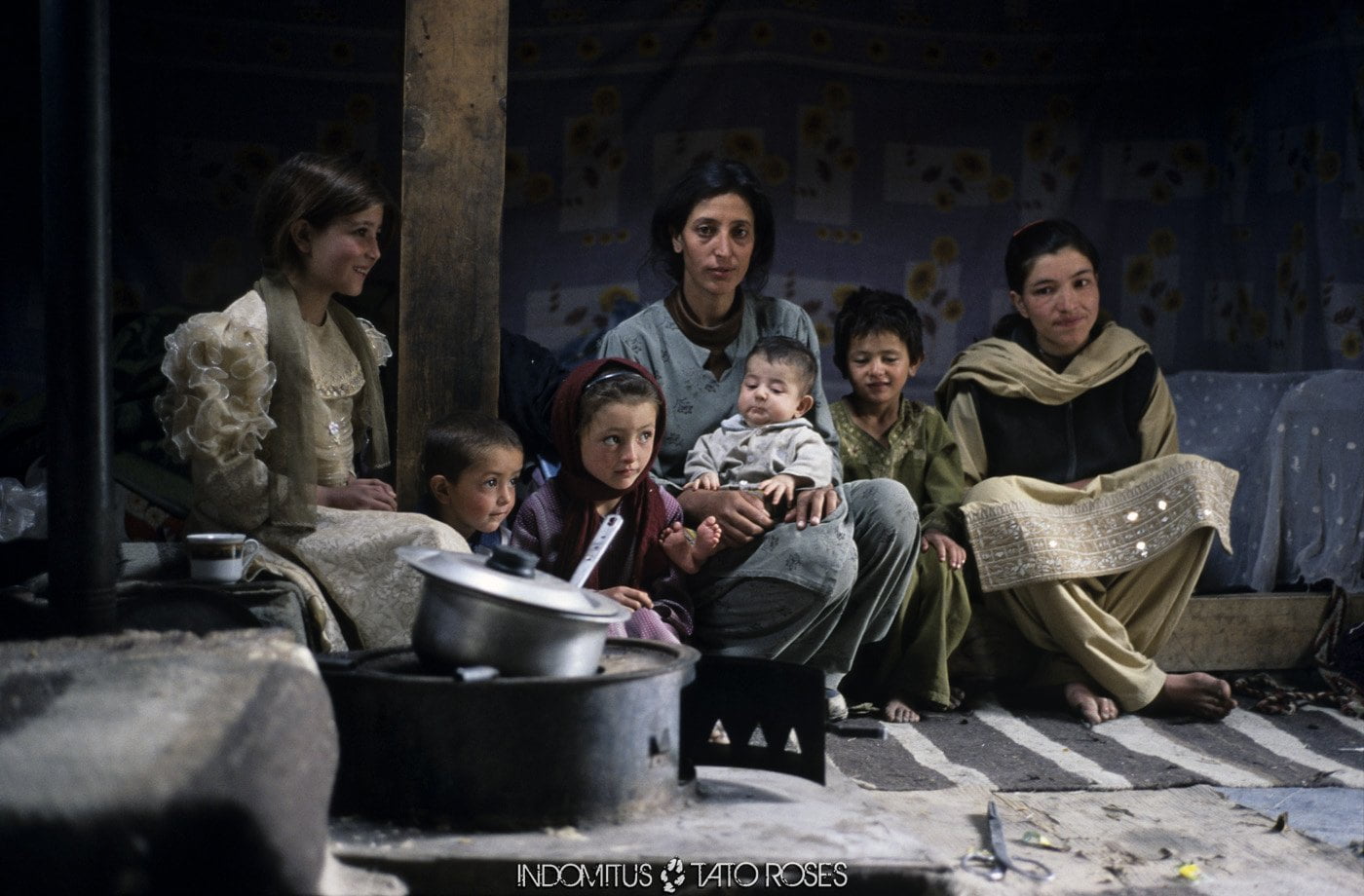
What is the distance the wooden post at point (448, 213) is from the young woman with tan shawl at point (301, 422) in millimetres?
133

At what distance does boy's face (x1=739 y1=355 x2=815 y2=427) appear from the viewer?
3742 mm

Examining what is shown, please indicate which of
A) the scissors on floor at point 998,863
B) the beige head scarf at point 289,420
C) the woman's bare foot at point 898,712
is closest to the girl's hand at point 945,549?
the woman's bare foot at point 898,712

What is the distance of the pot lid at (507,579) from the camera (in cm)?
202

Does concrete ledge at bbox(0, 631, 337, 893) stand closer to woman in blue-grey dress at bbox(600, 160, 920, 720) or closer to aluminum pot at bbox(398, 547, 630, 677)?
aluminum pot at bbox(398, 547, 630, 677)

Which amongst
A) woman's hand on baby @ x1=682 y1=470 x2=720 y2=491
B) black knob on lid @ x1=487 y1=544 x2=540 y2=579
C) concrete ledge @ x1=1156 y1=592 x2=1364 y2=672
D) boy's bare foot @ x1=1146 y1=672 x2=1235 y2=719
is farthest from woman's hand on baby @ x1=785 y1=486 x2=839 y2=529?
black knob on lid @ x1=487 y1=544 x2=540 y2=579

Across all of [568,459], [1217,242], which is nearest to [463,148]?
[568,459]

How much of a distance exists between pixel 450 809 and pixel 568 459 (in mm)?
1508

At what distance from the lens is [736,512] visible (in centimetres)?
359

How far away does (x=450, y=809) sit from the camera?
2084mm

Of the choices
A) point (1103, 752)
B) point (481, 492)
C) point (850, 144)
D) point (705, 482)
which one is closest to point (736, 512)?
point (705, 482)

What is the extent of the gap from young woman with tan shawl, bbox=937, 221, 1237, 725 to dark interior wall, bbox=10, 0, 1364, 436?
2.75 ft

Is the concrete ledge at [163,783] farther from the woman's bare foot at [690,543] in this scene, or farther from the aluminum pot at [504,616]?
the woman's bare foot at [690,543]

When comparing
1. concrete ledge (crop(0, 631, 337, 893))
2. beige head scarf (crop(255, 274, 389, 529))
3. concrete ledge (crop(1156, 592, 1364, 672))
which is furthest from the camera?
concrete ledge (crop(1156, 592, 1364, 672))

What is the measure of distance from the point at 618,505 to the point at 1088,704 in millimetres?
1584
